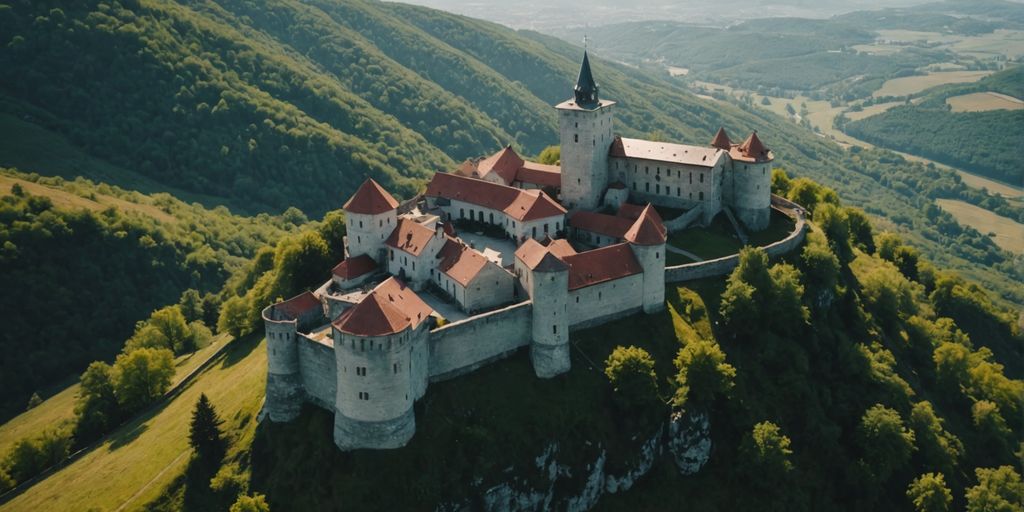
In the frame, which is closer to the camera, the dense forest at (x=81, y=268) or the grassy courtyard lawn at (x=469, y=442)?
the grassy courtyard lawn at (x=469, y=442)

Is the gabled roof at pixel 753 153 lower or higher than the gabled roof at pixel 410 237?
higher

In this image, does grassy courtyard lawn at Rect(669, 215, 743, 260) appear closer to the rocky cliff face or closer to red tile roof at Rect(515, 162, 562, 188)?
red tile roof at Rect(515, 162, 562, 188)

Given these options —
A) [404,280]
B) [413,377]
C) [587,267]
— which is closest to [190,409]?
[404,280]

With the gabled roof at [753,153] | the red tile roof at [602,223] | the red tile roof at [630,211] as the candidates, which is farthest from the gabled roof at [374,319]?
the gabled roof at [753,153]

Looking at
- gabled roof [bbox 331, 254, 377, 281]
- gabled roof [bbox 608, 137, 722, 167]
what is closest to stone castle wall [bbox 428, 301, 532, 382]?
gabled roof [bbox 331, 254, 377, 281]

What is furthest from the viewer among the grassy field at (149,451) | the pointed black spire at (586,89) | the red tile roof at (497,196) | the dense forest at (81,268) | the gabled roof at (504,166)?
the dense forest at (81,268)

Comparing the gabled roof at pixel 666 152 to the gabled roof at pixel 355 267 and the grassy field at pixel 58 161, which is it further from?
the grassy field at pixel 58 161

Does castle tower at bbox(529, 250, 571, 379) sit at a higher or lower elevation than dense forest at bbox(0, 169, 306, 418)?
higher
